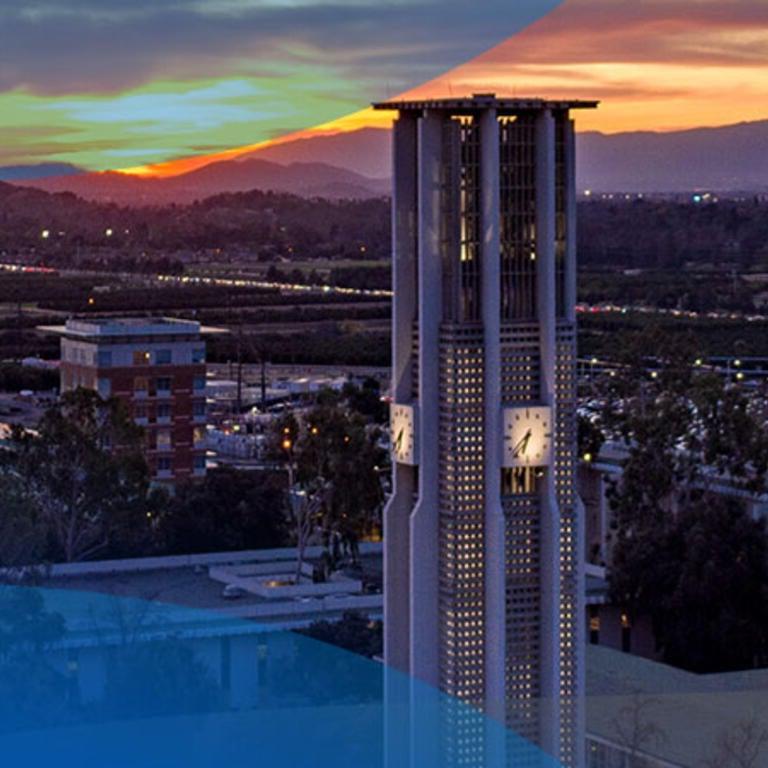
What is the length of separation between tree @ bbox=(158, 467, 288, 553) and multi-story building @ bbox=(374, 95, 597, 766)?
3.98 metres

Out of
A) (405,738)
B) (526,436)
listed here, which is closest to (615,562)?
(526,436)

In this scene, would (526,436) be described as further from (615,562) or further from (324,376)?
(324,376)

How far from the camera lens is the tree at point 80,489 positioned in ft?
34.3

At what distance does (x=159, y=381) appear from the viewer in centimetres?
1337

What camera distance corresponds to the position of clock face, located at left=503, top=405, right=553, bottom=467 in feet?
21.9

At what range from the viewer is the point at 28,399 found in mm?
17297

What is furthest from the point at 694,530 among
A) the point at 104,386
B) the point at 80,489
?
the point at 104,386

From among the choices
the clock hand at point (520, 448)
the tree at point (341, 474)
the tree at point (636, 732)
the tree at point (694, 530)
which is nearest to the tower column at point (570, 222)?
the clock hand at point (520, 448)

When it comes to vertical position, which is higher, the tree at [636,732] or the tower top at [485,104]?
the tower top at [485,104]

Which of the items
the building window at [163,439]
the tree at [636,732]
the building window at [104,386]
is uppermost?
the building window at [104,386]

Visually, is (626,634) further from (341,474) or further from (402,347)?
(402,347)

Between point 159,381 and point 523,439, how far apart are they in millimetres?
6905

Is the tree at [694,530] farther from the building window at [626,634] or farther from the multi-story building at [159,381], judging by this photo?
the multi-story building at [159,381]

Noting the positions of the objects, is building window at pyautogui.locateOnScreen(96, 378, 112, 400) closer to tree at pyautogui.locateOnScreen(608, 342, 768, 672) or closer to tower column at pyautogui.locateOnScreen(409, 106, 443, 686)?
tree at pyautogui.locateOnScreen(608, 342, 768, 672)
